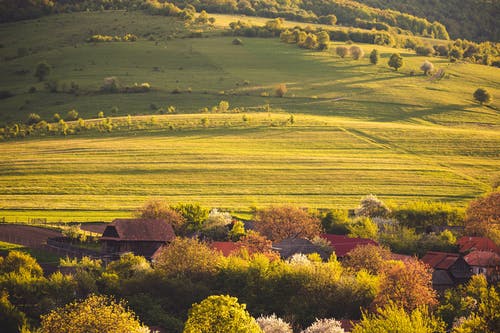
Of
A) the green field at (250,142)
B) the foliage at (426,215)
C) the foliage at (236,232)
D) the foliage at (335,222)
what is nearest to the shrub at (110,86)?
the green field at (250,142)

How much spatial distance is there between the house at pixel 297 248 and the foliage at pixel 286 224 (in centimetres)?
332

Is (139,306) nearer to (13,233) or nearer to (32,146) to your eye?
(13,233)

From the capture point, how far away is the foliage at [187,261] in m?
70.4

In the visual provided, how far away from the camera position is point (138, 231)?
8806 cm

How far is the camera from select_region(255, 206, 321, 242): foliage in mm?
92938

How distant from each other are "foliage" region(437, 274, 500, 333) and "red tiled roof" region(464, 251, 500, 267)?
749 centimetres

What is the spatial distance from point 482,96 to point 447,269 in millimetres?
101479

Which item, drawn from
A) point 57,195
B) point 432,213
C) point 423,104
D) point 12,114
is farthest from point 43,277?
point 423,104

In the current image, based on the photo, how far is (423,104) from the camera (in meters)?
174

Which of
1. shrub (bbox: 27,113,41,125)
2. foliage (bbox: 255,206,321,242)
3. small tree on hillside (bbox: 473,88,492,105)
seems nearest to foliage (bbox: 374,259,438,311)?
foliage (bbox: 255,206,321,242)

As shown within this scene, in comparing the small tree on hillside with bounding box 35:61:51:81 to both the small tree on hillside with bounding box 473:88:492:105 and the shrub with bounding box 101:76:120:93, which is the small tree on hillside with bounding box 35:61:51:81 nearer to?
the shrub with bounding box 101:76:120:93

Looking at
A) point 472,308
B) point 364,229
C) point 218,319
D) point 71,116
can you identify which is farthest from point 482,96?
point 218,319

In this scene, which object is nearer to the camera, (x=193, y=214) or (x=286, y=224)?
(x=286, y=224)

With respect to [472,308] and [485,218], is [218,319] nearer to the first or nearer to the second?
[472,308]
